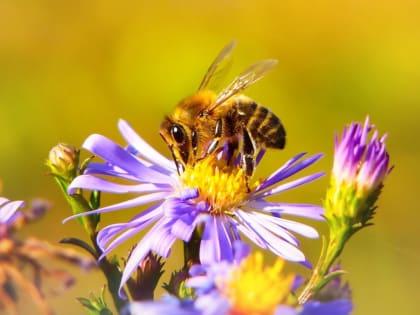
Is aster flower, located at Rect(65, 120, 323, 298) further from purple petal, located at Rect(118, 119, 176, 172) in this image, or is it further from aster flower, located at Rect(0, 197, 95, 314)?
aster flower, located at Rect(0, 197, 95, 314)

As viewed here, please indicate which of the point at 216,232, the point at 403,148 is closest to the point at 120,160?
the point at 216,232

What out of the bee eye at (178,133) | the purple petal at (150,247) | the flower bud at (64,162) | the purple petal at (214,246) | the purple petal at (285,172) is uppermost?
the flower bud at (64,162)

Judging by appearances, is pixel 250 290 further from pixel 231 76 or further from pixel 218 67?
pixel 231 76

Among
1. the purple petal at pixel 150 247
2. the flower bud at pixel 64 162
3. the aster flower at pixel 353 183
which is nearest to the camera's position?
the purple petal at pixel 150 247

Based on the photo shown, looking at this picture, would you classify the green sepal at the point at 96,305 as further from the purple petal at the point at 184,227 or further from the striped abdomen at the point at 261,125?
the striped abdomen at the point at 261,125

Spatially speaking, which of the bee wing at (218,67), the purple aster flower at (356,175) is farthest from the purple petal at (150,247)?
the bee wing at (218,67)

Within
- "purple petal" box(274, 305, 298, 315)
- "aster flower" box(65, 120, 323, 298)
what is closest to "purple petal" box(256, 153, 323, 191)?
"aster flower" box(65, 120, 323, 298)

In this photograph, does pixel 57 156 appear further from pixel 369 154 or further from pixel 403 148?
pixel 403 148
